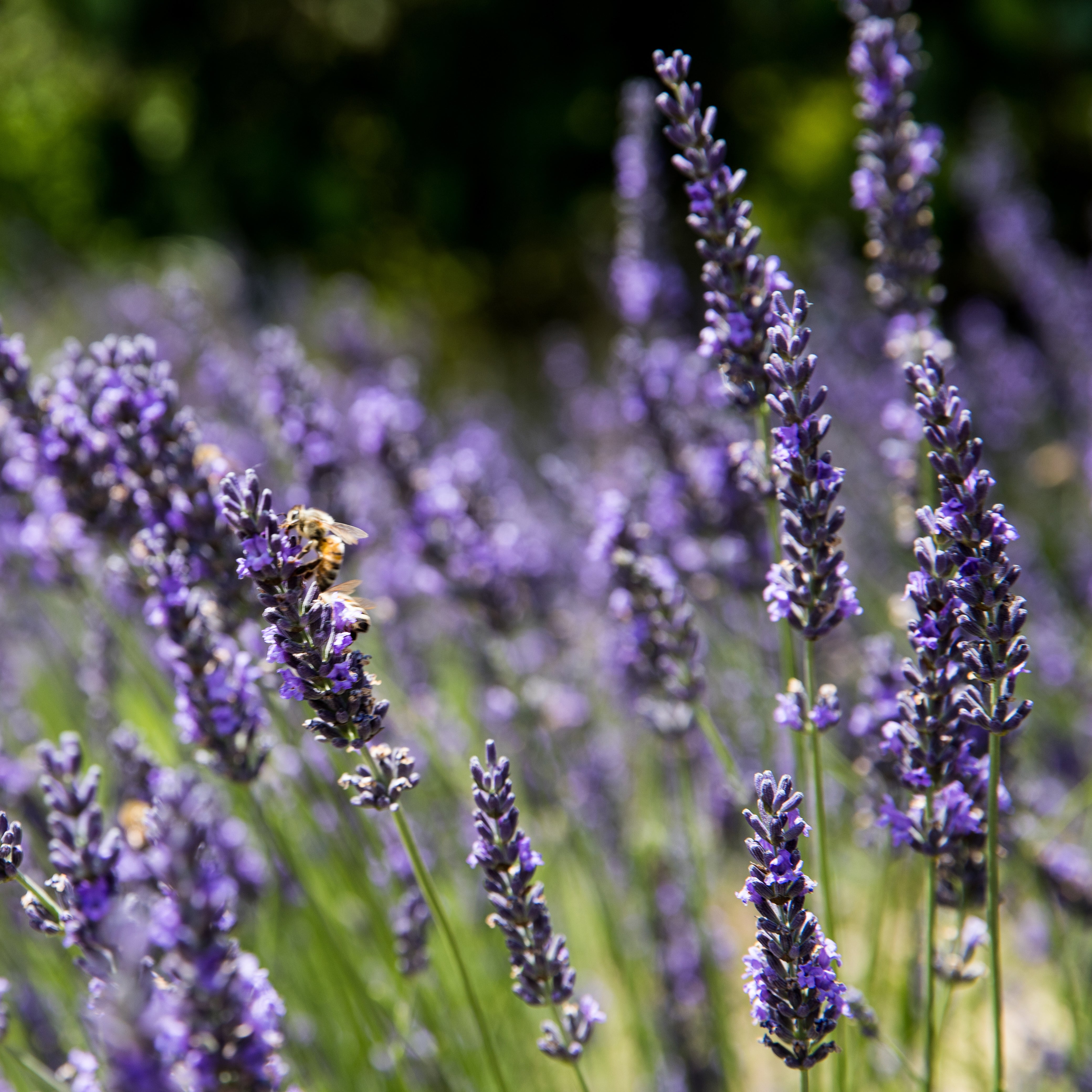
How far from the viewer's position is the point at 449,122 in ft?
28.4

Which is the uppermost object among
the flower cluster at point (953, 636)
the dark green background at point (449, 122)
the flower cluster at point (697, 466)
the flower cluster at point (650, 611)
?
the dark green background at point (449, 122)

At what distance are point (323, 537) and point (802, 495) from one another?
915 millimetres

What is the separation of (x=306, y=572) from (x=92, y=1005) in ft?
2.06

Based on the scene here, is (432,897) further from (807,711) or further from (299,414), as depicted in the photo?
(299,414)

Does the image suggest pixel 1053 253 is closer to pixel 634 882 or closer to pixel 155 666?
pixel 634 882

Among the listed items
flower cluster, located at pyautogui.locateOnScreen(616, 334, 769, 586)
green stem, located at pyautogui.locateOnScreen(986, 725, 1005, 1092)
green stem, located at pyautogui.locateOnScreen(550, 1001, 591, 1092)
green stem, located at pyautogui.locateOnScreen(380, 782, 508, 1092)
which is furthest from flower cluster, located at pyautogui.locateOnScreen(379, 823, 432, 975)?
flower cluster, located at pyautogui.locateOnScreen(616, 334, 769, 586)

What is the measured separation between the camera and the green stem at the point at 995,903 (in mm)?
1331

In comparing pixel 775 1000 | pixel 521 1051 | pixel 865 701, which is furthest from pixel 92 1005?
pixel 865 701

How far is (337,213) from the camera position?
9.22 metres

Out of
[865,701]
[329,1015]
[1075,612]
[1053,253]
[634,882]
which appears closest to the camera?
[329,1015]

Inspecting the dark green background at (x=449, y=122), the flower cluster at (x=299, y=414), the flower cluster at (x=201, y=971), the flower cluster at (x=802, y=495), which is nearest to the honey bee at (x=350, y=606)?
the flower cluster at (x=201, y=971)

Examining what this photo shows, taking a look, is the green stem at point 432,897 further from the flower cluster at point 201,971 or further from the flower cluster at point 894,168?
the flower cluster at point 894,168

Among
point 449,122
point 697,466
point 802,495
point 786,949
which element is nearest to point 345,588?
point 802,495

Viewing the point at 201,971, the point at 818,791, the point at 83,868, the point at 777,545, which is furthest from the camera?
the point at 777,545
